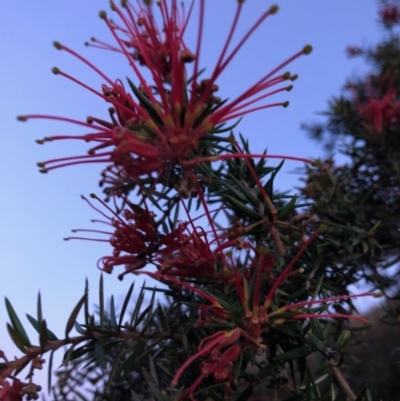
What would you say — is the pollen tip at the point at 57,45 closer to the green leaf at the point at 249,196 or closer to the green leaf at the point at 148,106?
the green leaf at the point at 148,106

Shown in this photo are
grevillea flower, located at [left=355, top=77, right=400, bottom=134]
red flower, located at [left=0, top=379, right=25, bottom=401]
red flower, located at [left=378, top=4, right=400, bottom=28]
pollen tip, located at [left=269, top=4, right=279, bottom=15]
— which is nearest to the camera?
pollen tip, located at [left=269, top=4, right=279, bottom=15]

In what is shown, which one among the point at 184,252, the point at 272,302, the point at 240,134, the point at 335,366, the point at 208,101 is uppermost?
the point at 240,134

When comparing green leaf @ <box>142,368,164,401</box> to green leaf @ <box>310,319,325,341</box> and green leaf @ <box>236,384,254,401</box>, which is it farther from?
green leaf @ <box>310,319,325,341</box>

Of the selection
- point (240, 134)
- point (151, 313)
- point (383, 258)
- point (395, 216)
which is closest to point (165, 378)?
point (151, 313)

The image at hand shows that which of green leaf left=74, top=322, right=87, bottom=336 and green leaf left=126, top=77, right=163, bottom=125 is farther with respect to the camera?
green leaf left=74, top=322, right=87, bottom=336

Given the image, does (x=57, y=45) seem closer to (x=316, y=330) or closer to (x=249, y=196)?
(x=249, y=196)

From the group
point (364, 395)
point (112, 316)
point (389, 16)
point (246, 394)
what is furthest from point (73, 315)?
point (389, 16)

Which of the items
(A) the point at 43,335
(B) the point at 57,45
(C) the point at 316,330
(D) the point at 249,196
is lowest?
(C) the point at 316,330

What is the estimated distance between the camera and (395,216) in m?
1.35

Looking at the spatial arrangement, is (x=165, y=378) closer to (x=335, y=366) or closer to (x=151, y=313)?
(x=151, y=313)

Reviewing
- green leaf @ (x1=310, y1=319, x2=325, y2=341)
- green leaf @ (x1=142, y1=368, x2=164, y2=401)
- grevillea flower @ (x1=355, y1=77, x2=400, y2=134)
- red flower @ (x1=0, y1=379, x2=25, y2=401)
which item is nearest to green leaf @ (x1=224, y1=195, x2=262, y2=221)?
green leaf @ (x1=310, y1=319, x2=325, y2=341)

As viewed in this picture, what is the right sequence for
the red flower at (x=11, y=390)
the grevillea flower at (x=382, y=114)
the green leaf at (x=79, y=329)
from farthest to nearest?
1. the grevillea flower at (x=382, y=114)
2. the green leaf at (x=79, y=329)
3. the red flower at (x=11, y=390)

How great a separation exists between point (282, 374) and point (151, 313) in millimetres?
252

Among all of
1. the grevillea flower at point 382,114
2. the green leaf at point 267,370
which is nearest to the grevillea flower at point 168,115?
the green leaf at point 267,370
